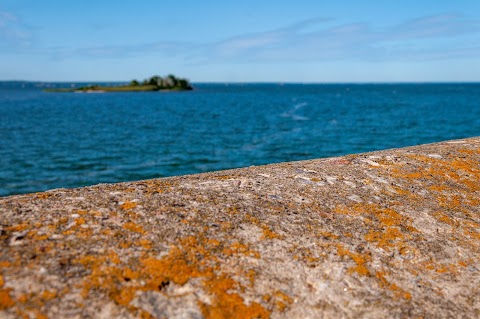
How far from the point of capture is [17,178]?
2703cm

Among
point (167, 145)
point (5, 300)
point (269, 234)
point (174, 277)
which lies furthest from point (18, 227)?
point (167, 145)

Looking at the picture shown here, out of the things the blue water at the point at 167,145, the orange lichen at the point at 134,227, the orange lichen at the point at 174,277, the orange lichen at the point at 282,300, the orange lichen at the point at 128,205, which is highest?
the orange lichen at the point at 128,205

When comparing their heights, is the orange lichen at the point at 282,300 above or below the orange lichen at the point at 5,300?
below

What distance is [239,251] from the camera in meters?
3.59

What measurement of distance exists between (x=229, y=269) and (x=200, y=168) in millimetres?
27283

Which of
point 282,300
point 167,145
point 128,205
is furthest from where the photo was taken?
point 167,145

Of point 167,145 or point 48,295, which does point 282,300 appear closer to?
point 48,295

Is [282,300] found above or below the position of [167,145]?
above

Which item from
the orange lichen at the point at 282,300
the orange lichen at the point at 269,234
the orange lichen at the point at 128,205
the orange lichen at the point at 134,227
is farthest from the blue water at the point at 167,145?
the orange lichen at the point at 282,300

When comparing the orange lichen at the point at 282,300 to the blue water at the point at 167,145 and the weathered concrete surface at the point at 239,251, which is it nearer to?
the weathered concrete surface at the point at 239,251

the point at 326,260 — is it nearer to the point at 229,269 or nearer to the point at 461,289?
the point at 229,269

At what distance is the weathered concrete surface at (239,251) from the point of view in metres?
2.95

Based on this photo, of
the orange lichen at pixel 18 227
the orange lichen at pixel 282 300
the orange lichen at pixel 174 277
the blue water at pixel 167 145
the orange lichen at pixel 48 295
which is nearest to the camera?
the orange lichen at pixel 48 295

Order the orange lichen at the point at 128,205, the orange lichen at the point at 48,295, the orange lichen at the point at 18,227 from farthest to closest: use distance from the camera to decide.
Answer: the orange lichen at the point at 128,205 < the orange lichen at the point at 18,227 < the orange lichen at the point at 48,295
